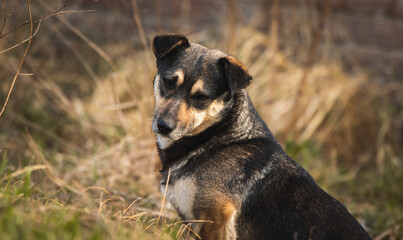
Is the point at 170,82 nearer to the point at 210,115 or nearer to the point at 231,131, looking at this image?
the point at 210,115

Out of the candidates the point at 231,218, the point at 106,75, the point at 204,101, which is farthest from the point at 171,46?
the point at 106,75

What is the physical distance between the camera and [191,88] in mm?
3328

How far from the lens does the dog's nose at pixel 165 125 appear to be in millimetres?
3232

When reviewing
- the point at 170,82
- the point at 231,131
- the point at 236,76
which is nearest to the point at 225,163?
the point at 231,131

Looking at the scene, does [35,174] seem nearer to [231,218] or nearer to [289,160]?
[231,218]

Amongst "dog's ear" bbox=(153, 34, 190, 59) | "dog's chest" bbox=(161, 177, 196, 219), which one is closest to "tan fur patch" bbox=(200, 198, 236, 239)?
"dog's chest" bbox=(161, 177, 196, 219)

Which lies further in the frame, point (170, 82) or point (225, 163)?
point (170, 82)

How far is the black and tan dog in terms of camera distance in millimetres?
3033

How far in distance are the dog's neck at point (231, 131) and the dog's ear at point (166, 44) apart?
640 mm

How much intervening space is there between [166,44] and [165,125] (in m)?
0.70

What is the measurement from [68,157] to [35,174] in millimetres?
698

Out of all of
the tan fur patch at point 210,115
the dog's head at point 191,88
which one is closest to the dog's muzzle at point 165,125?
the dog's head at point 191,88

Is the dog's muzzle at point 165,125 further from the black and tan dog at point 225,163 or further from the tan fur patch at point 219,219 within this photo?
the tan fur patch at point 219,219

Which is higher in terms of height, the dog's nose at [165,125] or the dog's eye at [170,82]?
the dog's eye at [170,82]
